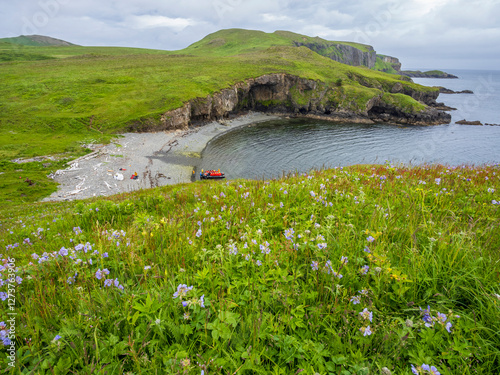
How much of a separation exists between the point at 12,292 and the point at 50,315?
89 cm

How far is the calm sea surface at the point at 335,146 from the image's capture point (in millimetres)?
52309

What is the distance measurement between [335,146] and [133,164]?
50.9 m

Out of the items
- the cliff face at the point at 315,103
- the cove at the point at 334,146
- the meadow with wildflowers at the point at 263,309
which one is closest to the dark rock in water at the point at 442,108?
the cliff face at the point at 315,103

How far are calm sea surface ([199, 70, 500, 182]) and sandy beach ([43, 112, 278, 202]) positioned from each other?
4.84 meters

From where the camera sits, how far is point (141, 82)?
84312 millimetres

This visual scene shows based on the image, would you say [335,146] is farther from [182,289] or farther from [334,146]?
[182,289]

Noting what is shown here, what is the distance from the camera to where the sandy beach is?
3659cm

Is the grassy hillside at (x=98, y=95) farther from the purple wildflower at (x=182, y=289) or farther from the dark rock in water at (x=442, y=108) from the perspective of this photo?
the purple wildflower at (x=182, y=289)

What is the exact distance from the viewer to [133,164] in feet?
151

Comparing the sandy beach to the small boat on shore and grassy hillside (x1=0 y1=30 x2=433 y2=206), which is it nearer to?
the small boat on shore

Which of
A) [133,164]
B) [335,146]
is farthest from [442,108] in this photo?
[133,164]

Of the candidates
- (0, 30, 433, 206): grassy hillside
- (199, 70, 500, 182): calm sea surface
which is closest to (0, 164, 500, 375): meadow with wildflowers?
(199, 70, 500, 182): calm sea surface

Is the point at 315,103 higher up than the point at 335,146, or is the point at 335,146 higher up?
the point at 315,103

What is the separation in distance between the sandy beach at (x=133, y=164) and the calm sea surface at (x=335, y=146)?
4843 millimetres
